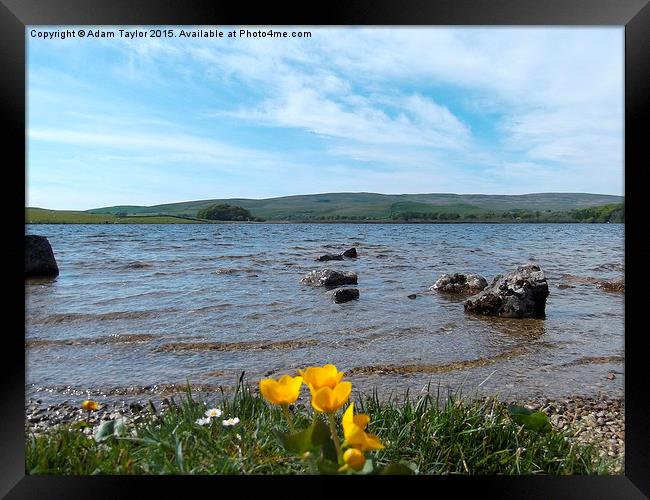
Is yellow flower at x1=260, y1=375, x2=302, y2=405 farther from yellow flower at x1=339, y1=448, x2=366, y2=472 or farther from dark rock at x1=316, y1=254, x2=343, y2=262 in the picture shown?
dark rock at x1=316, y1=254, x2=343, y2=262

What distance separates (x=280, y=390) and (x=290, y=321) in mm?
3874

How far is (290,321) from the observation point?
507cm

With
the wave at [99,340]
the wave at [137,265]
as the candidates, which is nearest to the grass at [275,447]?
the wave at [99,340]

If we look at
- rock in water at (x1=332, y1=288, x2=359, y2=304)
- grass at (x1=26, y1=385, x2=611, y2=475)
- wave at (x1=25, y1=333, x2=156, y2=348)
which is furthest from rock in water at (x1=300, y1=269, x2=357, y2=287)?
grass at (x1=26, y1=385, x2=611, y2=475)

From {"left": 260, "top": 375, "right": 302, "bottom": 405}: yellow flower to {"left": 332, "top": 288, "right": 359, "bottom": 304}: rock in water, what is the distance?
4753 mm

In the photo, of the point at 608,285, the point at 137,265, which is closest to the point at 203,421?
the point at 608,285

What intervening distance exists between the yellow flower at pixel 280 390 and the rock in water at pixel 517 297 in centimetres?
459

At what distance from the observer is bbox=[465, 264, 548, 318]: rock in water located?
5.25m

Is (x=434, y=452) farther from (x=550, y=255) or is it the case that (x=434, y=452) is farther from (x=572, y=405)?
(x=550, y=255)

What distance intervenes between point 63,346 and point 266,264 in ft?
15.9

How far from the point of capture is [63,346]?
13.2 ft

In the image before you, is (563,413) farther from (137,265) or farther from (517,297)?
(137,265)

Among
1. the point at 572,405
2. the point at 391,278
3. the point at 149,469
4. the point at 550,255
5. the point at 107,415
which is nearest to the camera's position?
the point at 149,469
